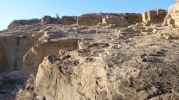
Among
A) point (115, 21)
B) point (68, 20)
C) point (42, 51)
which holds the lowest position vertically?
point (42, 51)


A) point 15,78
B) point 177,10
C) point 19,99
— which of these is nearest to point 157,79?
point 19,99

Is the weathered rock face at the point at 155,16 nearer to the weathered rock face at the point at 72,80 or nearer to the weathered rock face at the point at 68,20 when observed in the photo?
the weathered rock face at the point at 68,20

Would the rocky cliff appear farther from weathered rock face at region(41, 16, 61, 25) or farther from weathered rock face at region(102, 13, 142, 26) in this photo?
weathered rock face at region(41, 16, 61, 25)

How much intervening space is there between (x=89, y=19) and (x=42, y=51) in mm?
6181

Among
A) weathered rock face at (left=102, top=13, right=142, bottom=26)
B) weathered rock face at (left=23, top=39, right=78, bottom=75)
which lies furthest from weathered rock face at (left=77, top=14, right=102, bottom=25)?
weathered rock face at (left=23, top=39, right=78, bottom=75)

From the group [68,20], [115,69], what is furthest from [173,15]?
[68,20]

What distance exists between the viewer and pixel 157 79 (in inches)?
368

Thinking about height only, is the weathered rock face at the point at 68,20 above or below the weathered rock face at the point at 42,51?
above

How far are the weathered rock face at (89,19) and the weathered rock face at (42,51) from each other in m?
5.06

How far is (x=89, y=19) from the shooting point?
27.6 m

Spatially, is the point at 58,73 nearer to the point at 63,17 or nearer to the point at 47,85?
the point at 47,85

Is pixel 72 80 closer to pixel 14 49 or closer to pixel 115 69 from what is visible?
pixel 115 69

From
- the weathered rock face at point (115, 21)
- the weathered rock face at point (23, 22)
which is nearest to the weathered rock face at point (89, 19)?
the weathered rock face at point (115, 21)

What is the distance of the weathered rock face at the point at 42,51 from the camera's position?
2038 cm
